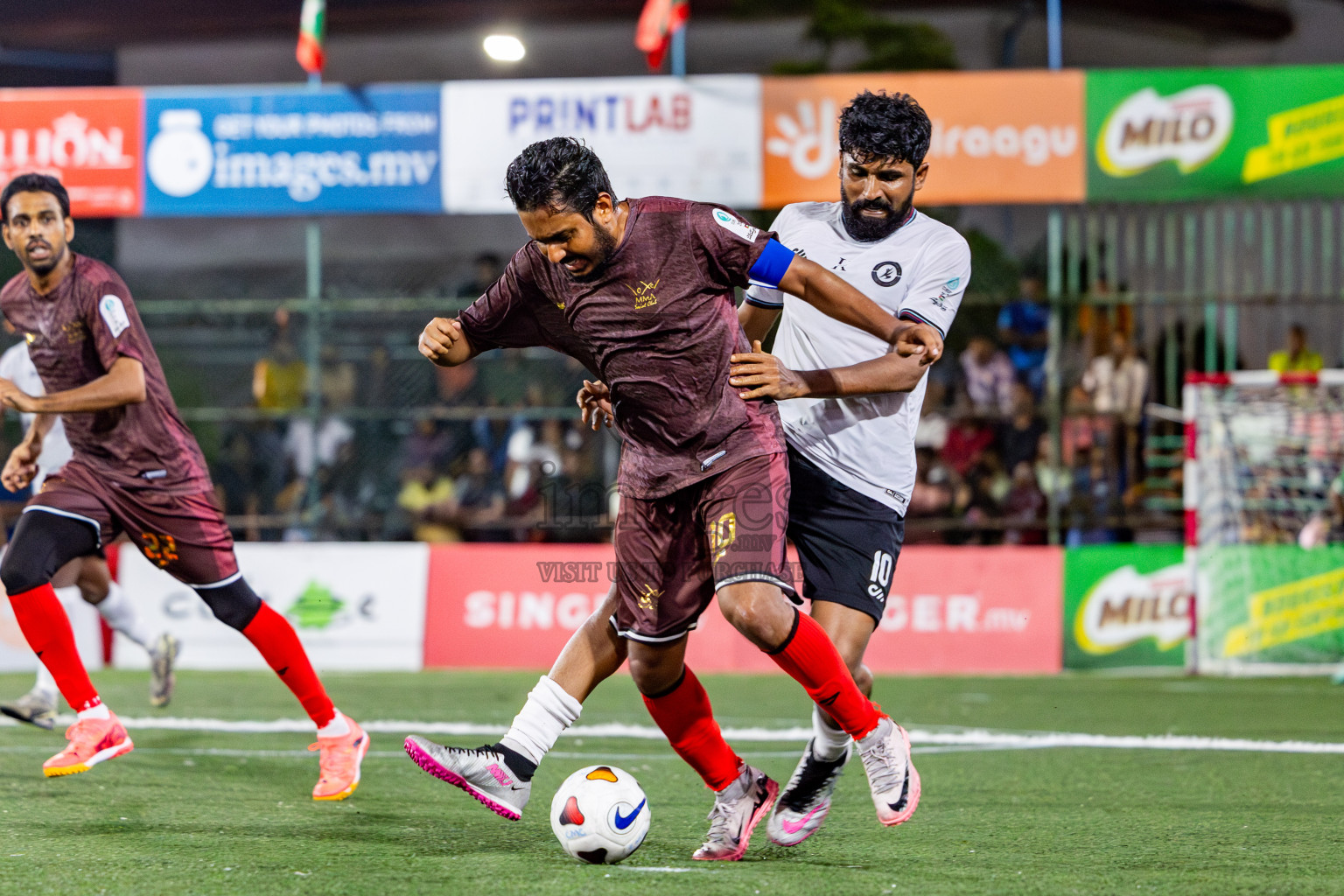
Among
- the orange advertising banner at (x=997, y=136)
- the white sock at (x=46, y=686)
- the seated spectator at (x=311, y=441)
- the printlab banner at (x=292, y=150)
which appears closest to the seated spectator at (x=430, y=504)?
the seated spectator at (x=311, y=441)

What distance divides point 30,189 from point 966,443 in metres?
8.29

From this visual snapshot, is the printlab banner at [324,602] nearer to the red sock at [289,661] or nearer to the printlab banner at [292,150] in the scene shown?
the printlab banner at [292,150]

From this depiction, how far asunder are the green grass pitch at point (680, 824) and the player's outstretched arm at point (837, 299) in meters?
1.53

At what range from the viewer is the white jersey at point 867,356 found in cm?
470

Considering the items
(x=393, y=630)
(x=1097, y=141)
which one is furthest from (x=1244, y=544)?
(x=393, y=630)

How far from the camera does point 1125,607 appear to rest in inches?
437

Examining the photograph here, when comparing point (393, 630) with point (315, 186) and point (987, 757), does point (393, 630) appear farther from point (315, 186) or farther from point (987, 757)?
point (987, 757)

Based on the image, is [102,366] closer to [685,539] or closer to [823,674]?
[685,539]

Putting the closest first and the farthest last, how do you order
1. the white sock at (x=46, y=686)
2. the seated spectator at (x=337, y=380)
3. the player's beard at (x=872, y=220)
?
the player's beard at (x=872, y=220), the white sock at (x=46, y=686), the seated spectator at (x=337, y=380)

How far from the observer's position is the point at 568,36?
63.7 ft

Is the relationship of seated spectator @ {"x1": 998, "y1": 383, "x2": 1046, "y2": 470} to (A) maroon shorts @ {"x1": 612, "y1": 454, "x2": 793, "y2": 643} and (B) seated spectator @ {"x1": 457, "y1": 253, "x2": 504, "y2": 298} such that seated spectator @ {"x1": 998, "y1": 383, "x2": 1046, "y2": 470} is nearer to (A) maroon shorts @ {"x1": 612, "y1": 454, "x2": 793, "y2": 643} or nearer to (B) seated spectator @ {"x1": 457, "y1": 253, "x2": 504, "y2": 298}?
(B) seated spectator @ {"x1": 457, "y1": 253, "x2": 504, "y2": 298}

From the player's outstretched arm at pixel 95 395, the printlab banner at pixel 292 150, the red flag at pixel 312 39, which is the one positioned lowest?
the player's outstretched arm at pixel 95 395

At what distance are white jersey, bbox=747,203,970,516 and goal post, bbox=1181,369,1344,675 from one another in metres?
7.12

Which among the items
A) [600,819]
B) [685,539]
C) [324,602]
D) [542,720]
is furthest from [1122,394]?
[600,819]
